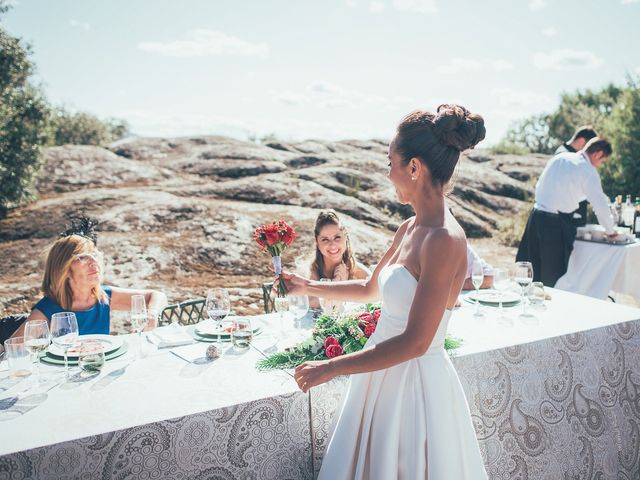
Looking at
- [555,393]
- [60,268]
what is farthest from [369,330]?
[60,268]

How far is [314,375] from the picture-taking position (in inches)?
72.8

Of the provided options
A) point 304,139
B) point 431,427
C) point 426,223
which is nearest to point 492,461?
point 431,427

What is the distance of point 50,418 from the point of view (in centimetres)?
189

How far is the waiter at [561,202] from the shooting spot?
6.16 m

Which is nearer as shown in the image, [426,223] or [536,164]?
[426,223]

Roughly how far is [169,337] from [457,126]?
180 centimetres

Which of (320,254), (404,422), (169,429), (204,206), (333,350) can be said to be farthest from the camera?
(204,206)

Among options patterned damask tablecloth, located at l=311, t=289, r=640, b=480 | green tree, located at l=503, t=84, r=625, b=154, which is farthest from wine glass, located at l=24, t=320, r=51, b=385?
green tree, located at l=503, t=84, r=625, b=154

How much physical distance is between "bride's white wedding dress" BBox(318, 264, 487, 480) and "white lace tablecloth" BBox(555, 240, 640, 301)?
4911mm

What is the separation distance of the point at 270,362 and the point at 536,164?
57.8ft

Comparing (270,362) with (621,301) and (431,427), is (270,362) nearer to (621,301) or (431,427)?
(431,427)

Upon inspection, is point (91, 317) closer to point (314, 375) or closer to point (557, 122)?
point (314, 375)

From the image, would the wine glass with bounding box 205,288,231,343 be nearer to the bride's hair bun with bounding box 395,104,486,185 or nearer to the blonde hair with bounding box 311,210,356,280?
the bride's hair bun with bounding box 395,104,486,185

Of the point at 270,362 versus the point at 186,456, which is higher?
the point at 270,362
